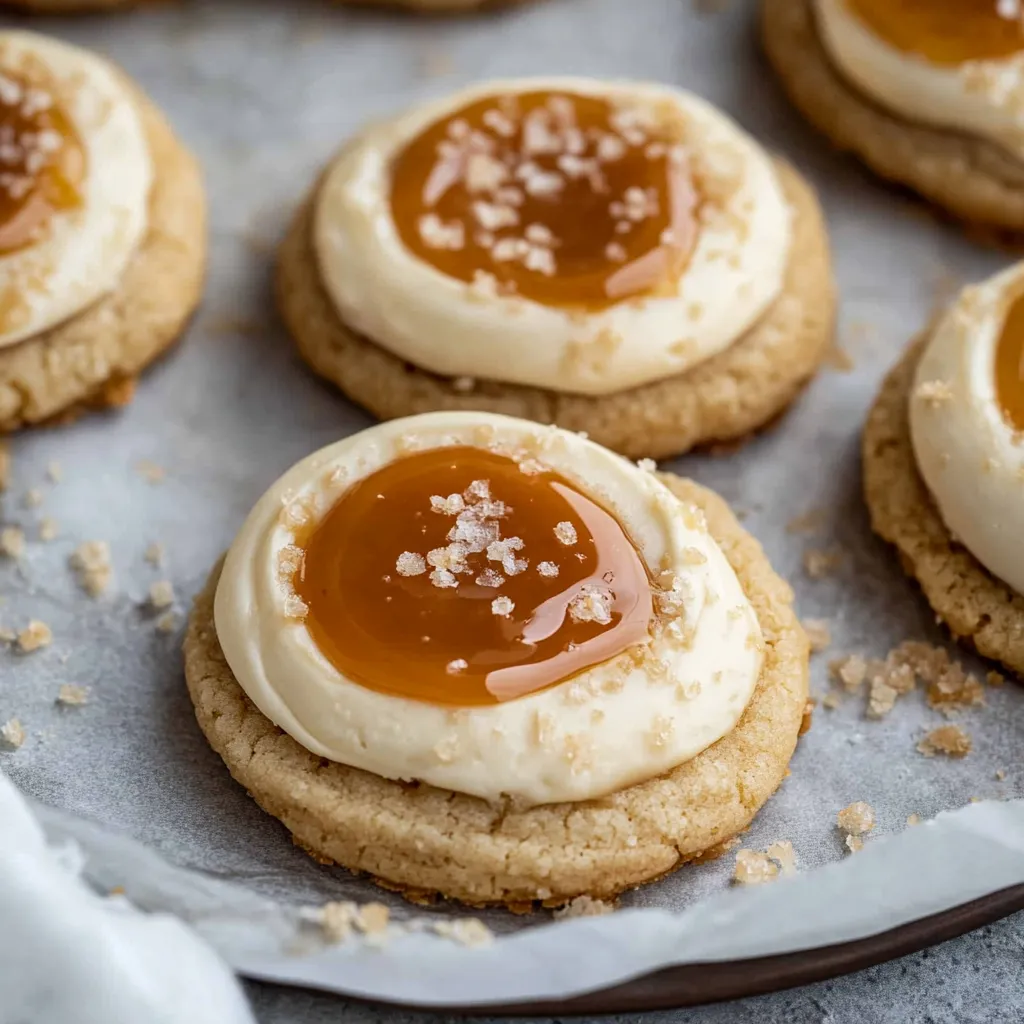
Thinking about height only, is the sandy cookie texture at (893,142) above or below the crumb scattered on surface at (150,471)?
above

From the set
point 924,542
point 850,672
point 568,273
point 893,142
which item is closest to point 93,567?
point 568,273

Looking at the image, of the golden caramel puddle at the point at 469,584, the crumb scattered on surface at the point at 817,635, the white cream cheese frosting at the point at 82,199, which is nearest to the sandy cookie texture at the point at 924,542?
the crumb scattered on surface at the point at 817,635

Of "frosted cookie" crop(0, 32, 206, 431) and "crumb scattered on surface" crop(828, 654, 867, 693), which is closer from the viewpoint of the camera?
"crumb scattered on surface" crop(828, 654, 867, 693)

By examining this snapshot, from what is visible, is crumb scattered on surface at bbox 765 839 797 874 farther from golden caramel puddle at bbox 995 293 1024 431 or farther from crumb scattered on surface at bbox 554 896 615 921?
golden caramel puddle at bbox 995 293 1024 431

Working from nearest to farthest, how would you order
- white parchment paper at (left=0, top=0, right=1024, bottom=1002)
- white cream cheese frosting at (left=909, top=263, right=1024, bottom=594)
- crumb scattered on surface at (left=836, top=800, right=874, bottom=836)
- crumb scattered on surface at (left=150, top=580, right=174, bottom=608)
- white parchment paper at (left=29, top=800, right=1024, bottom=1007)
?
1. white parchment paper at (left=29, top=800, right=1024, bottom=1007)
2. white parchment paper at (left=0, top=0, right=1024, bottom=1002)
3. crumb scattered on surface at (left=836, top=800, right=874, bottom=836)
4. white cream cheese frosting at (left=909, top=263, right=1024, bottom=594)
5. crumb scattered on surface at (left=150, top=580, right=174, bottom=608)

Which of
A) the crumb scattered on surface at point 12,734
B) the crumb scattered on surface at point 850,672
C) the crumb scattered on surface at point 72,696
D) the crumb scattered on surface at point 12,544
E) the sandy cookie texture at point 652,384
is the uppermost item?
the sandy cookie texture at point 652,384

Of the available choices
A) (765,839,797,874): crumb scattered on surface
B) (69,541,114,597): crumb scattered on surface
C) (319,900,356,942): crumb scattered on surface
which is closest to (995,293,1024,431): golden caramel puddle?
(765,839,797,874): crumb scattered on surface

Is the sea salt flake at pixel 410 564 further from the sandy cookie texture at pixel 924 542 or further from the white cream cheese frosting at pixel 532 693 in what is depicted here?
the sandy cookie texture at pixel 924 542
